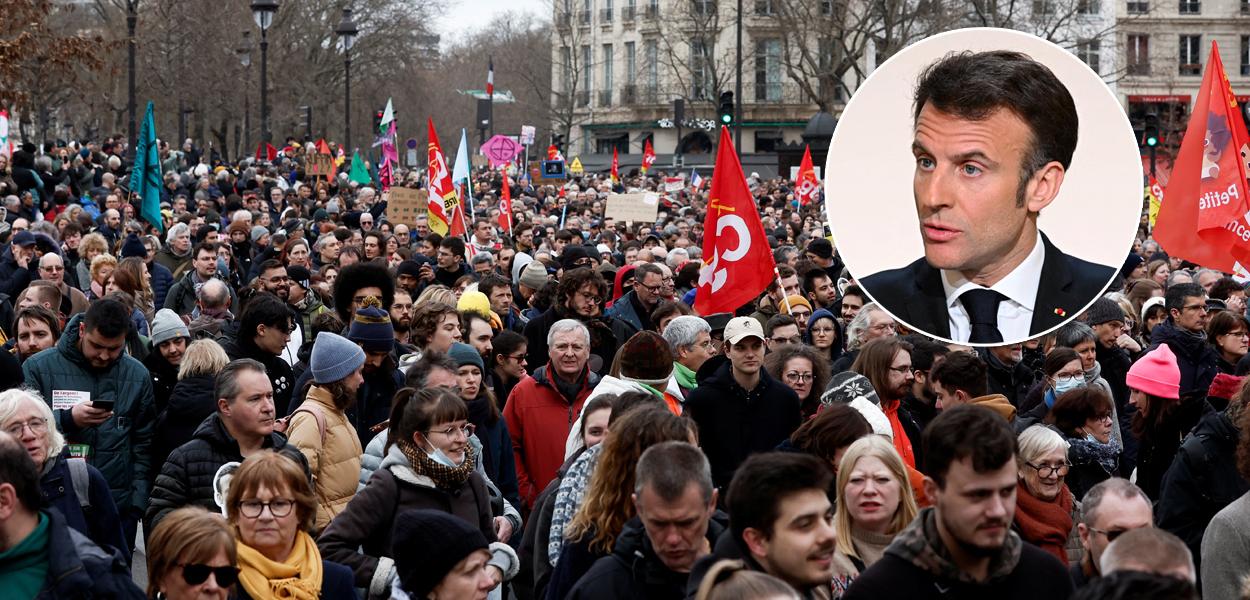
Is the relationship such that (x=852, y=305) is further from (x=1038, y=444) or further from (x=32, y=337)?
(x=32, y=337)

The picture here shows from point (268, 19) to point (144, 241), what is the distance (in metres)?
13.5

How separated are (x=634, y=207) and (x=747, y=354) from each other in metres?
15.1

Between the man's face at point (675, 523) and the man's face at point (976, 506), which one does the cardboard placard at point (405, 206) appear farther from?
the man's face at point (976, 506)

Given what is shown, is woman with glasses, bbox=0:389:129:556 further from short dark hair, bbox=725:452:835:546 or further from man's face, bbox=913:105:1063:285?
man's face, bbox=913:105:1063:285

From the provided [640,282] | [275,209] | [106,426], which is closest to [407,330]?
[640,282]

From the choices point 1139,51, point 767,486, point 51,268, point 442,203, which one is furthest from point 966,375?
point 1139,51

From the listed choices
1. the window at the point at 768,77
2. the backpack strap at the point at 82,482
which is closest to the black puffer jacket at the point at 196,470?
the backpack strap at the point at 82,482

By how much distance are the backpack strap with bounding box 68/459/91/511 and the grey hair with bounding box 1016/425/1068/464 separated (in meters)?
3.44

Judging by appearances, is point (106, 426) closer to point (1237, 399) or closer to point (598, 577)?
point (598, 577)

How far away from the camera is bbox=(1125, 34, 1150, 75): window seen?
70.3m

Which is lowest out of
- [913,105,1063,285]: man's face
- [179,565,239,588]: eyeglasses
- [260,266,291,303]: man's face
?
[179,565,239,588]: eyeglasses

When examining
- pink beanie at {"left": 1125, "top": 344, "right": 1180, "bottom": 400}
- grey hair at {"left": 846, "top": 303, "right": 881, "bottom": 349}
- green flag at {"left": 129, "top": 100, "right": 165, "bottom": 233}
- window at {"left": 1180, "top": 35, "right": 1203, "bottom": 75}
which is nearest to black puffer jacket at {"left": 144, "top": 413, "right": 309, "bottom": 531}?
pink beanie at {"left": 1125, "top": 344, "right": 1180, "bottom": 400}

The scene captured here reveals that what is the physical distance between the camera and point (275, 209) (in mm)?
26031

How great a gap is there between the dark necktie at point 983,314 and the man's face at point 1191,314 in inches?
195
